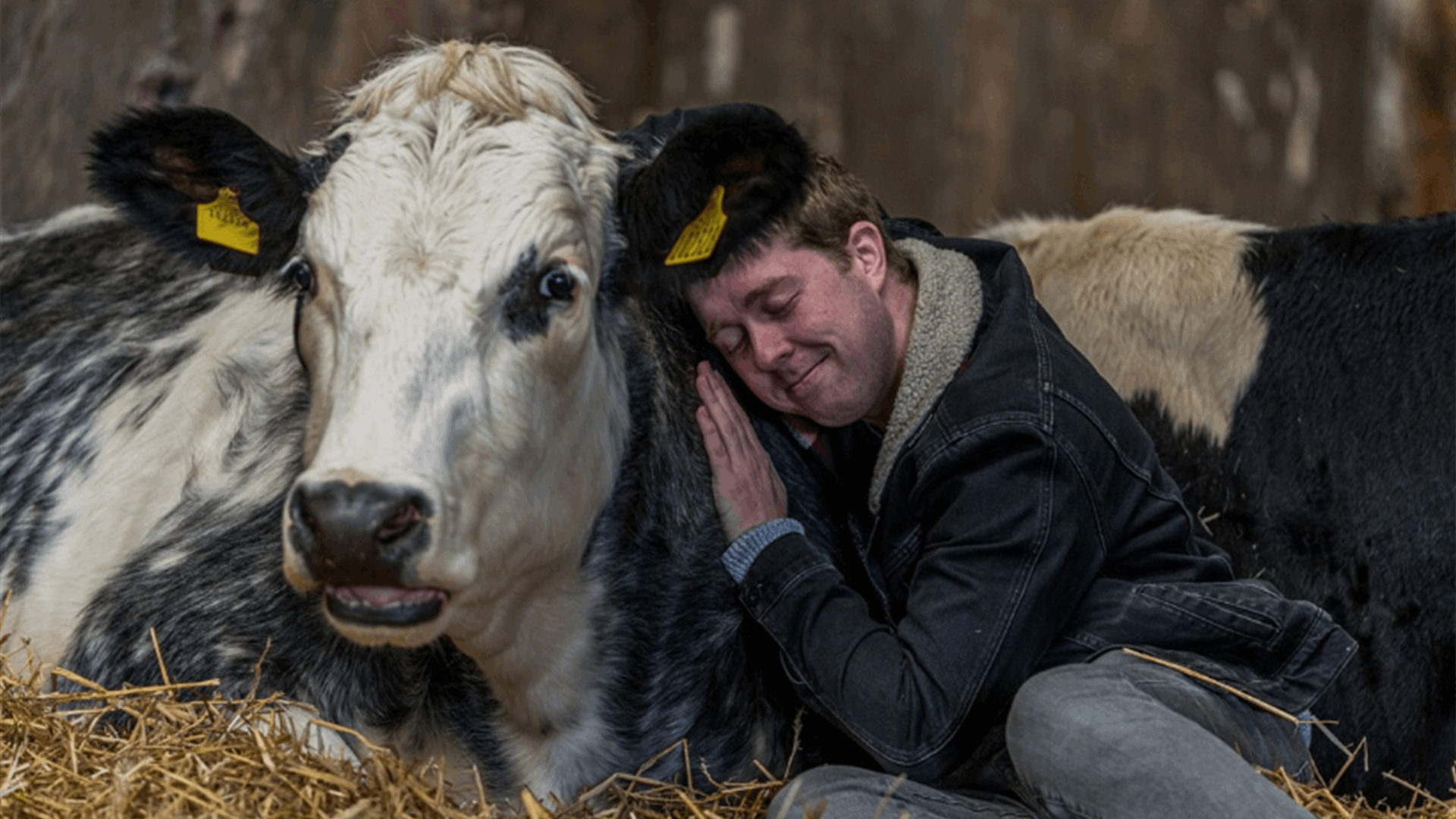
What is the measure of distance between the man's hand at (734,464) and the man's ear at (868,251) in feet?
1.22

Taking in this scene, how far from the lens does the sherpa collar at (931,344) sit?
2957 millimetres

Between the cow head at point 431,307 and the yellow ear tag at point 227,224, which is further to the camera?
the yellow ear tag at point 227,224

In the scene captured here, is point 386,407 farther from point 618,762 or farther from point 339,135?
point 618,762

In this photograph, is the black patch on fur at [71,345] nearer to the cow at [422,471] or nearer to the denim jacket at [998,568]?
the cow at [422,471]

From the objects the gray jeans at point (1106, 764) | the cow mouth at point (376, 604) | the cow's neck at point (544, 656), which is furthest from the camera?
the cow's neck at point (544, 656)

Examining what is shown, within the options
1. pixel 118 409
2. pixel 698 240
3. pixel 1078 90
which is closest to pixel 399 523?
pixel 698 240

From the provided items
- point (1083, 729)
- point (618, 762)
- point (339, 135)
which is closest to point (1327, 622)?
point (1083, 729)

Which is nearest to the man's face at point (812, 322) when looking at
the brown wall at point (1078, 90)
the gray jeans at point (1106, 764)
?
the gray jeans at point (1106, 764)

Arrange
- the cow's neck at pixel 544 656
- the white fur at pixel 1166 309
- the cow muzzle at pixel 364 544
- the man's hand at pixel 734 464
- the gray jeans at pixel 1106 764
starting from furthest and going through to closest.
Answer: the white fur at pixel 1166 309, the man's hand at pixel 734 464, the cow's neck at pixel 544 656, the gray jeans at pixel 1106 764, the cow muzzle at pixel 364 544

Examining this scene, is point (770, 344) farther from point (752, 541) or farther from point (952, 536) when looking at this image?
point (952, 536)

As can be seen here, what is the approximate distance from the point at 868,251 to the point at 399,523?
1.14 metres

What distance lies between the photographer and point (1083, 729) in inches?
102

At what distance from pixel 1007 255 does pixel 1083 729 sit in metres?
0.95

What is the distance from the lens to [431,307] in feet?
8.13
